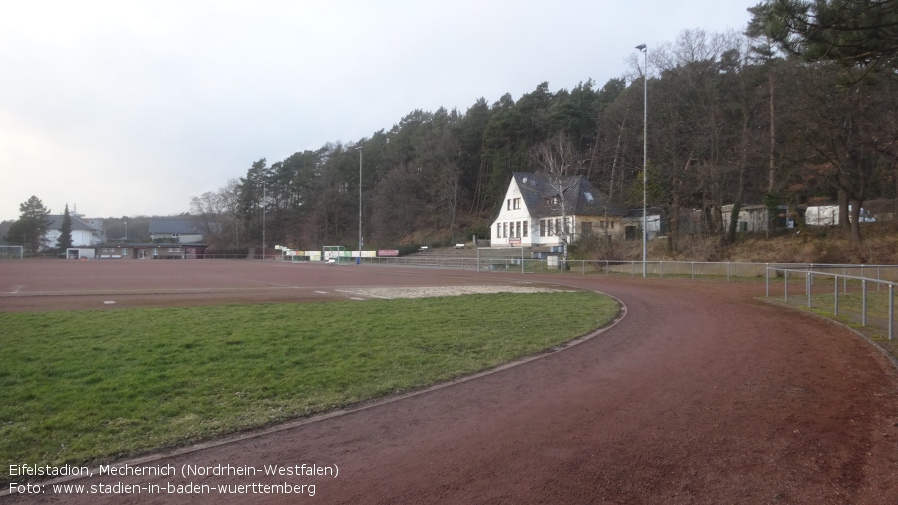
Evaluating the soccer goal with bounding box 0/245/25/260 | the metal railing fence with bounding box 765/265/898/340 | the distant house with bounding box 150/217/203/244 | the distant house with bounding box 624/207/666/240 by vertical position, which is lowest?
the metal railing fence with bounding box 765/265/898/340

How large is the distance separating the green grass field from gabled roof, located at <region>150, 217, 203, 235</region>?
12346 centimetres

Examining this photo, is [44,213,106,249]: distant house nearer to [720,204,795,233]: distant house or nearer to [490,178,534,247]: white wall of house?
[490,178,534,247]: white wall of house

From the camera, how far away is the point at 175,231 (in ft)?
418

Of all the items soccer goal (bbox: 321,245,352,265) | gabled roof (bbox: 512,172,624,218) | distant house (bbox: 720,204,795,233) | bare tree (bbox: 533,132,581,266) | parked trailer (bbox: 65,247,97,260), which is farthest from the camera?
parked trailer (bbox: 65,247,97,260)

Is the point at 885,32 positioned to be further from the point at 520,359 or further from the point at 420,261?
the point at 420,261

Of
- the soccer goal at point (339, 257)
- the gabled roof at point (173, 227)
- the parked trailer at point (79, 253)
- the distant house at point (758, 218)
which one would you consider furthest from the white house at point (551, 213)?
the gabled roof at point (173, 227)

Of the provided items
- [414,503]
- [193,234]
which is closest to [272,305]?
[414,503]

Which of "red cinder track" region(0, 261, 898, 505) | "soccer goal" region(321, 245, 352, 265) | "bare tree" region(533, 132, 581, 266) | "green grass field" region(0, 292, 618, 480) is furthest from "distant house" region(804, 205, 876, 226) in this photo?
"soccer goal" region(321, 245, 352, 265)

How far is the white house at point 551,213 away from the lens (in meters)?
41.4

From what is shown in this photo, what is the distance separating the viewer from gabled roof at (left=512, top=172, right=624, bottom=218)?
1604 inches

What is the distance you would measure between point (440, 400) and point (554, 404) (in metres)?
1.35

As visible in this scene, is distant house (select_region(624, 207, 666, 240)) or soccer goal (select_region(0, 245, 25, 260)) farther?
soccer goal (select_region(0, 245, 25, 260))

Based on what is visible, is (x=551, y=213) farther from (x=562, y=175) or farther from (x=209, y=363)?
(x=209, y=363)

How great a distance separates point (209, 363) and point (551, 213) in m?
44.8
